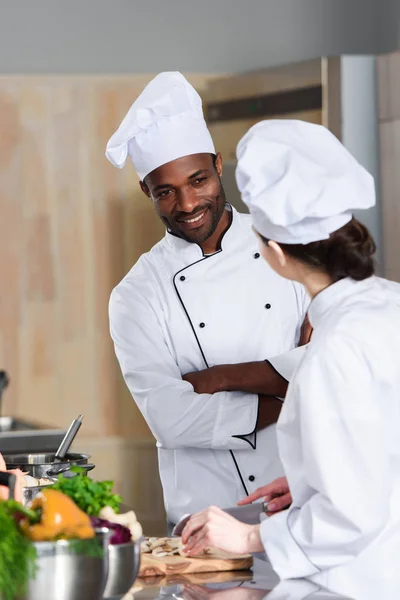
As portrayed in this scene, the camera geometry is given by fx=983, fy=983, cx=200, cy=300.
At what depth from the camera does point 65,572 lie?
1217mm

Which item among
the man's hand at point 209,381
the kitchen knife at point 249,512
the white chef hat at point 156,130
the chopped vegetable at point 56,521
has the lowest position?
the kitchen knife at point 249,512

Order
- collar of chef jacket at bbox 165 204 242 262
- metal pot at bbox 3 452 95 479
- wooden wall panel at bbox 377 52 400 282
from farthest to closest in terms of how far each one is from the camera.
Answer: wooden wall panel at bbox 377 52 400 282, collar of chef jacket at bbox 165 204 242 262, metal pot at bbox 3 452 95 479

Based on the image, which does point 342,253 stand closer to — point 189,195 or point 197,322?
point 189,195

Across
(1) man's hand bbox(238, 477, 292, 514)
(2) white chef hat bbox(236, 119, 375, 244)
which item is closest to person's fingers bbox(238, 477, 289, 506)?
(1) man's hand bbox(238, 477, 292, 514)

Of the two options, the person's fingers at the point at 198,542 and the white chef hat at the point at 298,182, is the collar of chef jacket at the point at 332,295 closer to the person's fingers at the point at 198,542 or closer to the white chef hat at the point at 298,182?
the white chef hat at the point at 298,182

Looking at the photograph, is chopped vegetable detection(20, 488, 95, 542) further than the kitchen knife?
No

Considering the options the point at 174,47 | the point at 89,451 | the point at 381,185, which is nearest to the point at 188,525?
the point at 381,185

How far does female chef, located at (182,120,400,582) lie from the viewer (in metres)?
1.38

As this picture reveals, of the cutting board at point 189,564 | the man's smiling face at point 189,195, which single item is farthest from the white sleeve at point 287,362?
the cutting board at point 189,564

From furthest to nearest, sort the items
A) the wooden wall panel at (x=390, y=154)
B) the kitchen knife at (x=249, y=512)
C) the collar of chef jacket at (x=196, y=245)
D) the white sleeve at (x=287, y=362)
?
1. the wooden wall panel at (x=390, y=154)
2. the collar of chef jacket at (x=196, y=245)
3. the white sleeve at (x=287, y=362)
4. the kitchen knife at (x=249, y=512)

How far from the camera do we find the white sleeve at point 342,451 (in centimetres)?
138

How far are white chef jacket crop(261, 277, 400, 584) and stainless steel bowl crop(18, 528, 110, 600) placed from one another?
0.32 m

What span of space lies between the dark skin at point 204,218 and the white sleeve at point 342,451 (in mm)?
885

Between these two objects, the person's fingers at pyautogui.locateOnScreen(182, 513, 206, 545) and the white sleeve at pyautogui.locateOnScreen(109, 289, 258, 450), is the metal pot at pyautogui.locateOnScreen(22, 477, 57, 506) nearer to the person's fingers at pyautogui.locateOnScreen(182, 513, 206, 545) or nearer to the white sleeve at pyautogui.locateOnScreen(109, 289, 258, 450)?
the person's fingers at pyautogui.locateOnScreen(182, 513, 206, 545)
